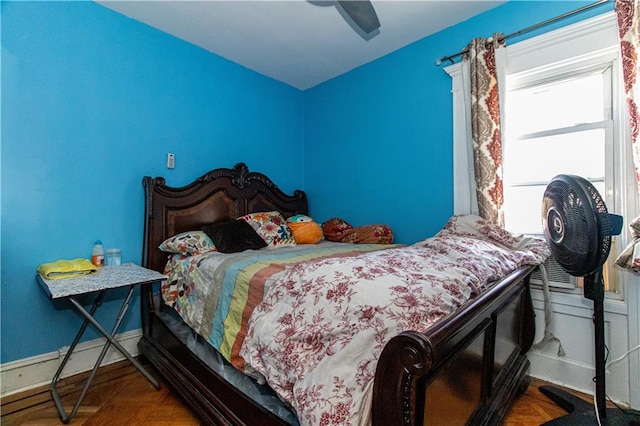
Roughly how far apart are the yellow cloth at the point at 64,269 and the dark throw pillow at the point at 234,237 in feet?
2.50

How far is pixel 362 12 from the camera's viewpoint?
5.16ft

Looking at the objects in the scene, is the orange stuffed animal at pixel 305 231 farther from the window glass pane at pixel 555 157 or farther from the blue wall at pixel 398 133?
the window glass pane at pixel 555 157

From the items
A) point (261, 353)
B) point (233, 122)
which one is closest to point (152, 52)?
point (233, 122)

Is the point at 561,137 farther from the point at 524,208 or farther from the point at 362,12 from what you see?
the point at 362,12

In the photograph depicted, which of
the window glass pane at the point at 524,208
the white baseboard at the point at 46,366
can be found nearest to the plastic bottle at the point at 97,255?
the white baseboard at the point at 46,366

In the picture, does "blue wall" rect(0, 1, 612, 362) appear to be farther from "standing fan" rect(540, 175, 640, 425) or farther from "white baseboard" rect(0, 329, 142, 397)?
"standing fan" rect(540, 175, 640, 425)

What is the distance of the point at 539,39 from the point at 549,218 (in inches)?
51.0

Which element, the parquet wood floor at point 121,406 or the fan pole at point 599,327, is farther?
the parquet wood floor at point 121,406

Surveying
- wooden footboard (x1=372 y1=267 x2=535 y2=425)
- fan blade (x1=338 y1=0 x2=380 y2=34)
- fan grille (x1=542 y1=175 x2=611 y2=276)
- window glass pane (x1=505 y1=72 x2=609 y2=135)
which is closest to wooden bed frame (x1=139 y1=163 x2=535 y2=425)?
wooden footboard (x1=372 y1=267 x2=535 y2=425)

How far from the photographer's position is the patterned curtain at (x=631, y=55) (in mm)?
1562

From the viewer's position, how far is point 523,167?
7.15 ft

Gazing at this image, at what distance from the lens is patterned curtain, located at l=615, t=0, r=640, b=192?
1562 mm

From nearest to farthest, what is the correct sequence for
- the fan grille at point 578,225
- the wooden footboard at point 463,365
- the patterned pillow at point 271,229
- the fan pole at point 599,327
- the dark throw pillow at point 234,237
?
the wooden footboard at point 463,365 < the fan grille at point 578,225 < the fan pole at point 599,327 < the dark throw pillow at point 234,237 < the patterned pillow at point 271,229

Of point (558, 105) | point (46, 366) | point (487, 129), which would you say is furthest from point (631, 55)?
point (46, 366)
